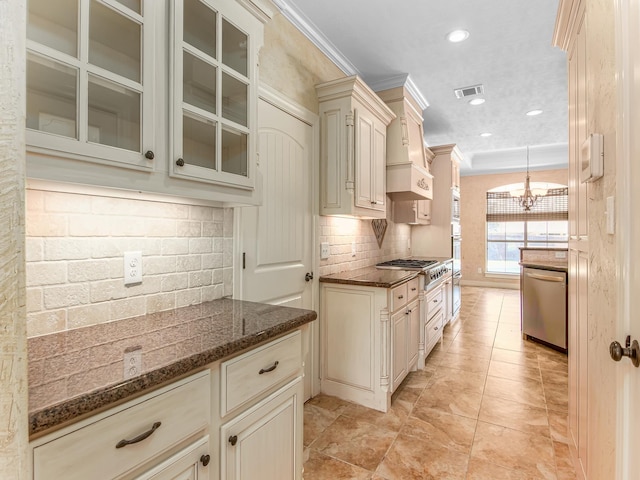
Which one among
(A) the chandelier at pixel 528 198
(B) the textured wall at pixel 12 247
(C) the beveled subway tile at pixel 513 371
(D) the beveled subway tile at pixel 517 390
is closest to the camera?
(B) the textured wall at pixel 12 247

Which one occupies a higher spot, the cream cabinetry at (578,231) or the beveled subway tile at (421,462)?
the cream cabinetry at (578,231)

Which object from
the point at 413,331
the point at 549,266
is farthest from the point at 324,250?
the point at 549,266

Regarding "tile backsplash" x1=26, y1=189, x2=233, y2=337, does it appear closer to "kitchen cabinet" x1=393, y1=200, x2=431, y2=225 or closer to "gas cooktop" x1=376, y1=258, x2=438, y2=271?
"gas cooktop" x1=376, y1=258, x2=438, y2=271

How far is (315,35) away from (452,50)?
1247 millimetres

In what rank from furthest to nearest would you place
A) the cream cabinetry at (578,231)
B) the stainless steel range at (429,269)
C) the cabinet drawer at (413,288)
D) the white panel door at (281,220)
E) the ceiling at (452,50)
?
1. the stainless steel range at (429,269)
2. the cabinet drawer at (413,288)
3. the ceiling at (452,50)
4. the white panel door at (281,220)
5. the cream cabinetry at (578,231)

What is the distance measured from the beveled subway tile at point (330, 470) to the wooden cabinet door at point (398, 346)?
2.53 feet

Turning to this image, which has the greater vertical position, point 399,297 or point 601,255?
point 601,255

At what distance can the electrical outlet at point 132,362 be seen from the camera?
33.5 inches

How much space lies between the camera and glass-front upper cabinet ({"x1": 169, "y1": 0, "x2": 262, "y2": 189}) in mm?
1219

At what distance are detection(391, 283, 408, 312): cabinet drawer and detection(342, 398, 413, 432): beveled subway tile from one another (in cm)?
73

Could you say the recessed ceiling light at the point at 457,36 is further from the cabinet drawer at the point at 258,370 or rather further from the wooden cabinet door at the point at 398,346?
the cabinet drawer at the point at 258,370

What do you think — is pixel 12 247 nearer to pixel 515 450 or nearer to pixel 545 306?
pixel 515 450

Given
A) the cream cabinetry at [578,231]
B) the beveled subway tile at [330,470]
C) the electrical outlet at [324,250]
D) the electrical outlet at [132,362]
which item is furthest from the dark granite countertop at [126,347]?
the cream cabinetry at [578,231]

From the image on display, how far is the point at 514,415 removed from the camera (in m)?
2.47
